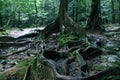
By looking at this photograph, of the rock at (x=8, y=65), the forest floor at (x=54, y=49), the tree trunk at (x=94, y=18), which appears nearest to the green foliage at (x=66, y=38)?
the forest floor at (x=54, y=49)

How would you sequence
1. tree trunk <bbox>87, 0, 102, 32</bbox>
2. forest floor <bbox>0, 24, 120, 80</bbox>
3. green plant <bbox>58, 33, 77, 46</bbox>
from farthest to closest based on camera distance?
tree trunk <bbox>87, 0, 102, 32</bbox>
green plant <bbox>58, 33, 77, 46</bbox>
forest floor <bbox>0, 24, 120, 80</bbox>

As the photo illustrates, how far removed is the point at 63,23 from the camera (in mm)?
11711

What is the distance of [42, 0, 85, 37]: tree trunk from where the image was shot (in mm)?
11105

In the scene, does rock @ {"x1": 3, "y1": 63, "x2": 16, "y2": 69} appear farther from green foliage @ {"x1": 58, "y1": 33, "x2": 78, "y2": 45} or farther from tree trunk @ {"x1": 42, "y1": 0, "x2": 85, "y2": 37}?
tree trunk @ {"x1": 42, "y1": 0, "x2": 85, "y2": 37}

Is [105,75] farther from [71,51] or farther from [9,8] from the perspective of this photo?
[9,8]

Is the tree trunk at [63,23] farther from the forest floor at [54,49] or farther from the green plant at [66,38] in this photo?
the forest floor at [54,49]

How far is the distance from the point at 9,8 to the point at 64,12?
20993 millimetres

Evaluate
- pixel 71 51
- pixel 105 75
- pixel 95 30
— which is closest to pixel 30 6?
pixel 95 30

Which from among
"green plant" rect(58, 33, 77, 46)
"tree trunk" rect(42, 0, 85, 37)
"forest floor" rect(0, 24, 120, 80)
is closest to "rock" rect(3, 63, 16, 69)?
"forest floor" rect(0, 24, 120, 80)

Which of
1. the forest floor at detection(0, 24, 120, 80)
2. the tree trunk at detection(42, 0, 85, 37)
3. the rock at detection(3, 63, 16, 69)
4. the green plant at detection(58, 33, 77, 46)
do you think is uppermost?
the tree trunk at detection(42, 0, 85, 37)

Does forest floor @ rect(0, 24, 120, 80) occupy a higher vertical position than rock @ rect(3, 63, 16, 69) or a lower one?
higher

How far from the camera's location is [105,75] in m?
5.85

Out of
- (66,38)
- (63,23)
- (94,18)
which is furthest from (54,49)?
(94,18)

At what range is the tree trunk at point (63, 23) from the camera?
11.1 meters
